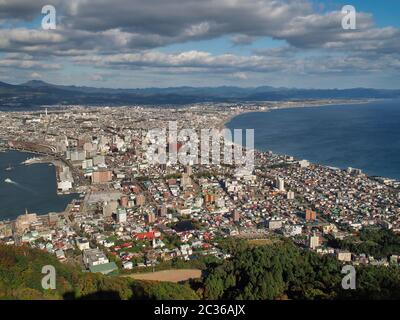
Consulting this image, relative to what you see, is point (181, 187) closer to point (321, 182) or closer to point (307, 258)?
point (321, 182)

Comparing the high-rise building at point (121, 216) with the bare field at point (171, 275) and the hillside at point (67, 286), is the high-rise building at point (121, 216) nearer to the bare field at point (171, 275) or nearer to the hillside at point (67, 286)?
the bare field at point (171, 275)

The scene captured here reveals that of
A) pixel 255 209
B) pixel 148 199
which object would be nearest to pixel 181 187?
pixel 148 199

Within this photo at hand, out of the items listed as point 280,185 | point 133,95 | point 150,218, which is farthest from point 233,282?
point 133,95

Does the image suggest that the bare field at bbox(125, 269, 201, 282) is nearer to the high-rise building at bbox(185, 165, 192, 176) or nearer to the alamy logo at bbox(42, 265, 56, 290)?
the alamy logo at bbox(42, 265, 56, 290)

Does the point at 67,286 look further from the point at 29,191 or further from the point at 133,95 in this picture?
the point at 133,95

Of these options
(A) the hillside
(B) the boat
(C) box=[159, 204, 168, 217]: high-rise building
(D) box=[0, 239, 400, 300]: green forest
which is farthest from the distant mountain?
(D) box=[0, 239, 400, 300]: green forest

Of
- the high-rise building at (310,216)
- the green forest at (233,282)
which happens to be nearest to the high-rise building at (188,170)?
the high-rise building at (310,216)
